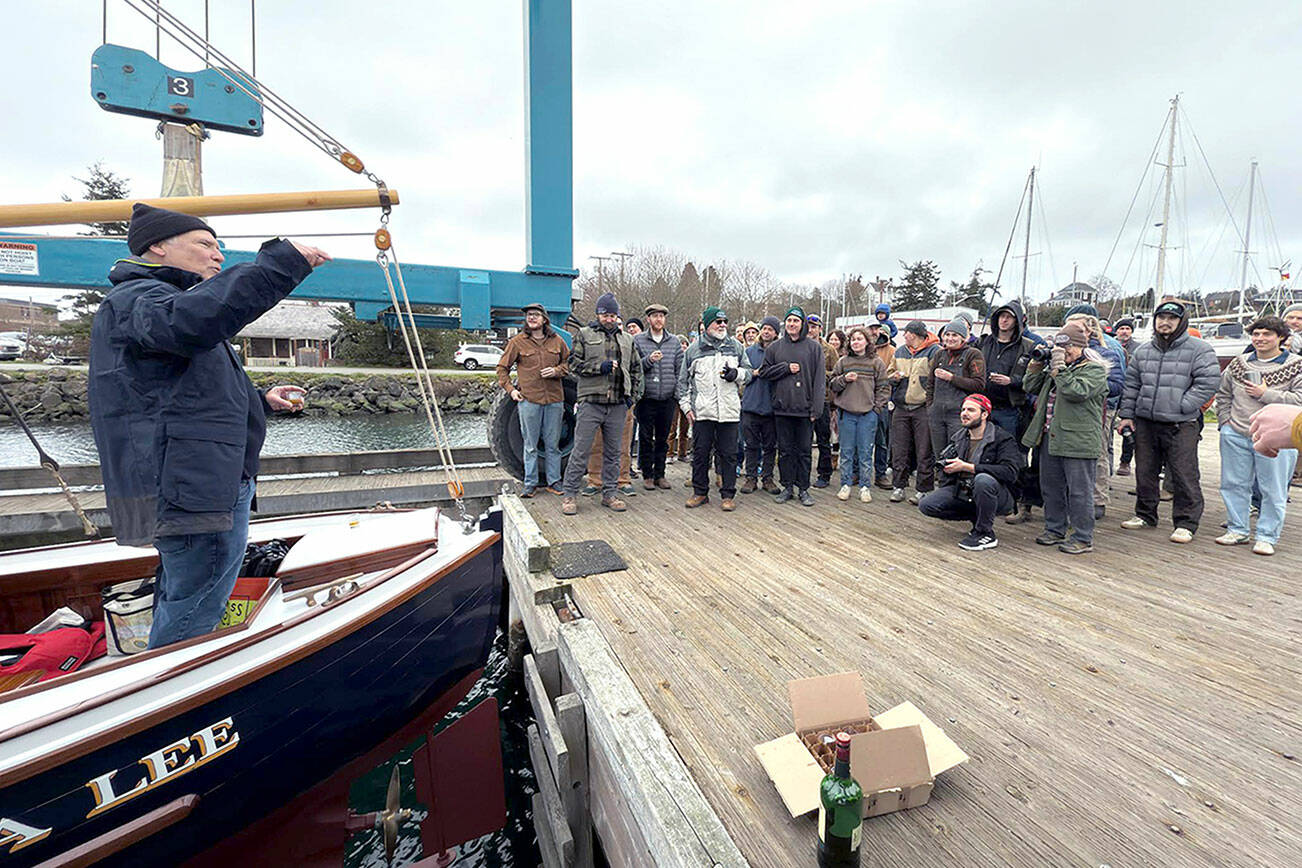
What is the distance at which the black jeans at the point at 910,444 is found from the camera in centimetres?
526

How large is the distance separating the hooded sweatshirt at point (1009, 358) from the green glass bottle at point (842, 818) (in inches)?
150

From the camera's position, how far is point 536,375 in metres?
5.14

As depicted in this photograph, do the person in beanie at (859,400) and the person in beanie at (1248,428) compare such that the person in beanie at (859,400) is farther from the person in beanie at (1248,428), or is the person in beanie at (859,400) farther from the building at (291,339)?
the building at (291,339)

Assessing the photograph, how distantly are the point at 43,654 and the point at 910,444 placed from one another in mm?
6067

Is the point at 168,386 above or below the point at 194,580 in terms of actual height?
above

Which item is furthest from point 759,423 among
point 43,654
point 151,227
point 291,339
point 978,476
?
point 291,339

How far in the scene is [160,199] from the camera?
9.81ft

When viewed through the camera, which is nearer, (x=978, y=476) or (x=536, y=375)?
(x=978, y=476)

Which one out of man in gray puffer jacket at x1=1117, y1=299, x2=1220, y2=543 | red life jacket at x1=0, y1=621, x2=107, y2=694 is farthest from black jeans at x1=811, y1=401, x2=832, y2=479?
red life jacket at x1=0, y1=621, x2=107, y2=694

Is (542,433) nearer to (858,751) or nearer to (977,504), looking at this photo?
(977,504)

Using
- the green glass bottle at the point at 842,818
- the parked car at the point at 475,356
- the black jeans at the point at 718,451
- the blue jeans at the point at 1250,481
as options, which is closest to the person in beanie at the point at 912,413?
the black jeans at the point at 718,451

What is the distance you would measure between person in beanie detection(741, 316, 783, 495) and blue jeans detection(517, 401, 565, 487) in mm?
1721

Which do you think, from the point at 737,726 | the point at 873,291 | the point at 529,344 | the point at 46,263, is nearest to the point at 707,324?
the point at 529,344

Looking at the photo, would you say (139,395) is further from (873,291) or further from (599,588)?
(873,291)
